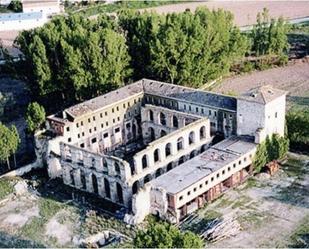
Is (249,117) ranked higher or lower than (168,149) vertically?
higher

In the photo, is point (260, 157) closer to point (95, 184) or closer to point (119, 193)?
point (119, 193)

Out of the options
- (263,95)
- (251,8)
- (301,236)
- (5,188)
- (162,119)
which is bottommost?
(301,236)

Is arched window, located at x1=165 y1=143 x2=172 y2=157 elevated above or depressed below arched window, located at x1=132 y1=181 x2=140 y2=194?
above

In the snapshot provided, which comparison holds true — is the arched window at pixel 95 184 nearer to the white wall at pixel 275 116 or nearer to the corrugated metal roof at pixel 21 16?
the white wall at pixel 275 116

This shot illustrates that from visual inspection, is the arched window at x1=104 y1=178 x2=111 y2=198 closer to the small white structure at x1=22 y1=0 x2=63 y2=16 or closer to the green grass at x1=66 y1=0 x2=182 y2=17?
the small white structure at x1=22 y1=0 x2=63 y2=16

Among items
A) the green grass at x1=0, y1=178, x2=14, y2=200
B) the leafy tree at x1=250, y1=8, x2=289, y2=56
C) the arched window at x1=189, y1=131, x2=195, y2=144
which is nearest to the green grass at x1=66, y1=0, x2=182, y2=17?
the leafy tree at x1=250, y1=8, x2=289, y2=56

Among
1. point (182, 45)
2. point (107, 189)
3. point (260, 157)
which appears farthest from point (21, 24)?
point (260, 157)

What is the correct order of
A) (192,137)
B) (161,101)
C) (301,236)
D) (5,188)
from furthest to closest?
(161,101) < (192,137) < (5,188) < (301,236)
